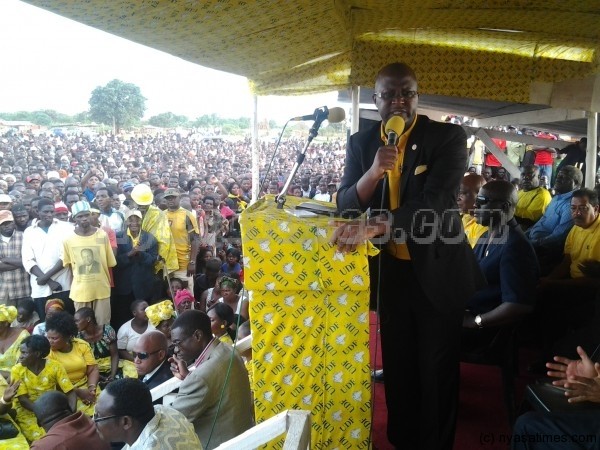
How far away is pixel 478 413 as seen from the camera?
10.6 ft

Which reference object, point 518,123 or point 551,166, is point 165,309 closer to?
point 518,123

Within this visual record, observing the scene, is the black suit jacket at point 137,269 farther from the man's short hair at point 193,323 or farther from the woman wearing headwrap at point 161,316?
the man's short hair at point 193,323

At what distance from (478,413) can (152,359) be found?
2125 mm

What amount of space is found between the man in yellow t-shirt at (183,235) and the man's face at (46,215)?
1.51 m

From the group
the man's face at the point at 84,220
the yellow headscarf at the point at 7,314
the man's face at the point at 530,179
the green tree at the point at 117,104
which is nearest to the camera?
the yellow headscarf at the point at 7,314

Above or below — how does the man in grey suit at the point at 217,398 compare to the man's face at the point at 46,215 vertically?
below

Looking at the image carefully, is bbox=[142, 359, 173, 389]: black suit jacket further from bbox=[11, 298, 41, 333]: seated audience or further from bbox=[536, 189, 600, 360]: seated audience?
bbox=[536, 189, 600, 360]: seated audience

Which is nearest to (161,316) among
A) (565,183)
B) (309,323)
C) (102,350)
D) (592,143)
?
(102,350)

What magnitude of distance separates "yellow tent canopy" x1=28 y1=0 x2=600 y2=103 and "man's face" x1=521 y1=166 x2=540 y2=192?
4.01 feet

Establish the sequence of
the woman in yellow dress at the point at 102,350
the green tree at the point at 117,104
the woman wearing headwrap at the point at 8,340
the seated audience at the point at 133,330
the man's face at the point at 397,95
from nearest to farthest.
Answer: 1. the man's face at the point at 397,95
2. the woman wearing headwrap at the point at 8,340
3. the woman in yellow dress at the point at 102,350
4. the seated audience at the point at 133,330
5. the green tree at the point at 117,104

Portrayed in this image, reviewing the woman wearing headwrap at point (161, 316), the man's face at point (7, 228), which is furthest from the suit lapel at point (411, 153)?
the man's face at point (7, 228)

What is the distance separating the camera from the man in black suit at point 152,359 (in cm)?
376

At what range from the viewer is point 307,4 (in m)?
3.32

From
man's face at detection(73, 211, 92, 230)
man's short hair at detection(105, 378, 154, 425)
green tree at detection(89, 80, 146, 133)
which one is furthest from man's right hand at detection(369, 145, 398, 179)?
green tree at detection(89, 80, 146, 133)
